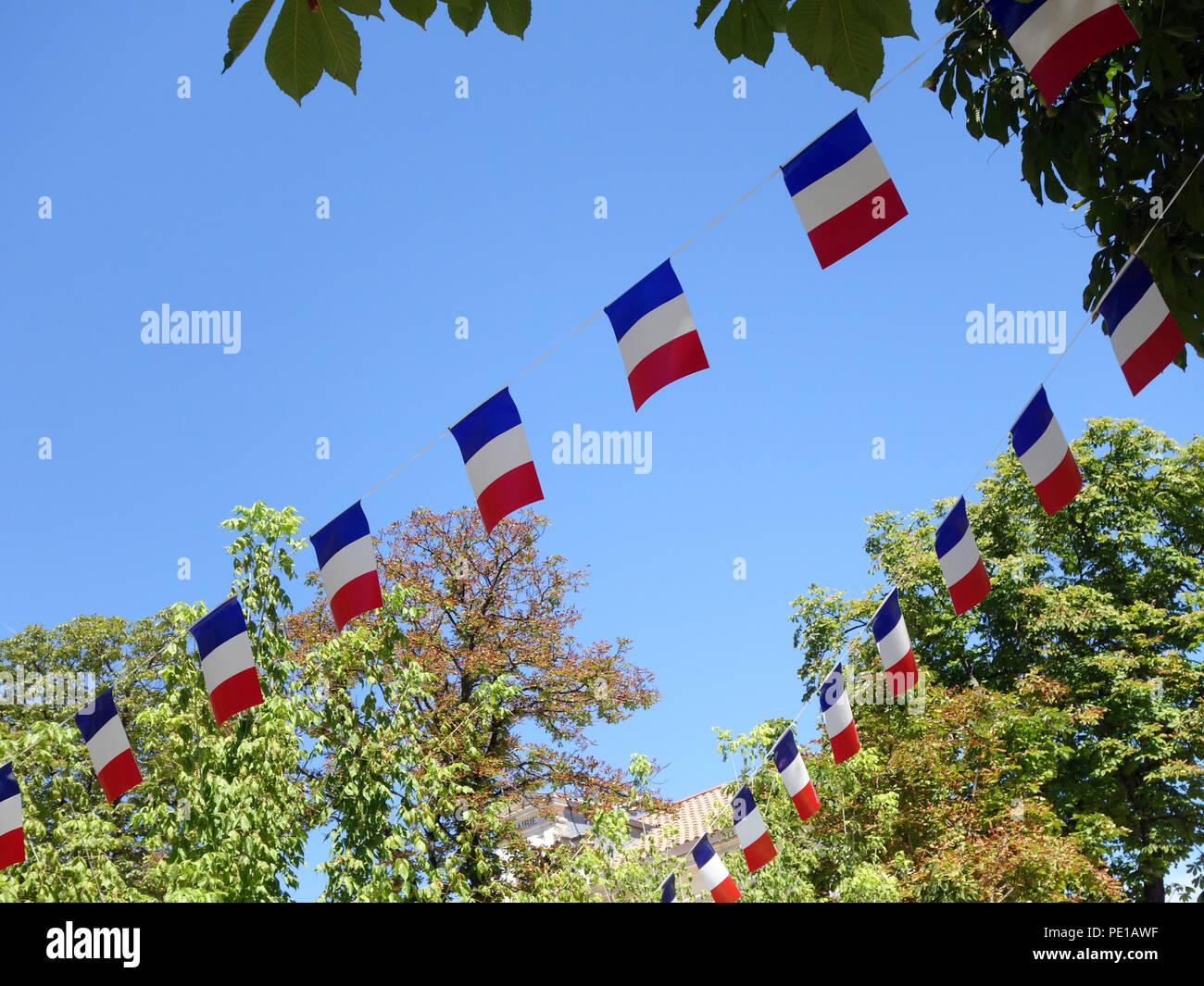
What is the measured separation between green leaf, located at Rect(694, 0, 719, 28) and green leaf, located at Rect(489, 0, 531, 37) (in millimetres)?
547

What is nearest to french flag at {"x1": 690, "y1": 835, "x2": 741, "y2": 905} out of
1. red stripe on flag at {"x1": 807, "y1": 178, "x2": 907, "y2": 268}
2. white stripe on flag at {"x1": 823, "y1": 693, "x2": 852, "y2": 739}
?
white stripe on flag at {"x1": 823, "y1": 693, "x2": 852, "y2": 739}

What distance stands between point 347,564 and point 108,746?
2714mm

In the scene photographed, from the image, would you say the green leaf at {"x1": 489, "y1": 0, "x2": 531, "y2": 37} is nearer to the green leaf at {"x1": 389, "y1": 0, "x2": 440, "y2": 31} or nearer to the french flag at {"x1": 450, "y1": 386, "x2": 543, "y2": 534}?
the green leaf at {"x1": 389, "y1": 0, "x2": 440, "y2": 31}

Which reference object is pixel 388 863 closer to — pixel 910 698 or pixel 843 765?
pixel 843 765

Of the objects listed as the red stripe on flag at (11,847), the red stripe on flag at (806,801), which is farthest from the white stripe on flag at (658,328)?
the red stripe on flag at (11,847)

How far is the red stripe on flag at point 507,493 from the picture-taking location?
6.04m

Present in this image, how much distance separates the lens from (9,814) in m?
7.92

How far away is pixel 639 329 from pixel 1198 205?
2694mm

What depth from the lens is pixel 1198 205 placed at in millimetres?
4395

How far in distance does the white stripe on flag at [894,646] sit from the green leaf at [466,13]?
6.90m

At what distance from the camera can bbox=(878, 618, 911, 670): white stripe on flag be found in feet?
28.2

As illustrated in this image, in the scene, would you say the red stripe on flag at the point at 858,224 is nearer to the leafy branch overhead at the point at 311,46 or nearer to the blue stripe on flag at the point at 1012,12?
the blue stripe on flag at the point at 1012,12
